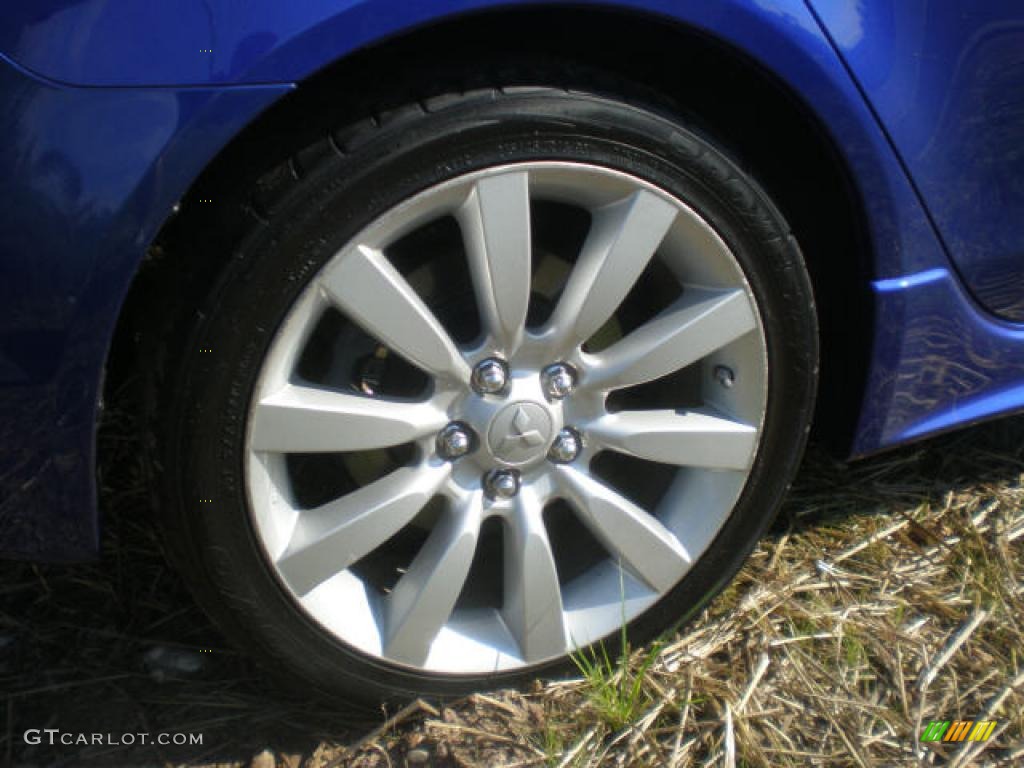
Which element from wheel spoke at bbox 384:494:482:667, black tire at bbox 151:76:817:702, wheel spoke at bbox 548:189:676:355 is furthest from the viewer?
wheel spoke at bbox 384:494:482:667

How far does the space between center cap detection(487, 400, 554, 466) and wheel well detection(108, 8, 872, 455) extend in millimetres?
419

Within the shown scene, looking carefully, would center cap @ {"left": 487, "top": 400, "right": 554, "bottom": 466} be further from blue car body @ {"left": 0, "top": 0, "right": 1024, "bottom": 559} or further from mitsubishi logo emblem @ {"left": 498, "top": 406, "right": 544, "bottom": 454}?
blue car body @ {"left": 0, "top": 0, "right": 1024, "bottom": 559}

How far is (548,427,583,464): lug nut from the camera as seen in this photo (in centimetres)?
164

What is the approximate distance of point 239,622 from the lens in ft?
5.11

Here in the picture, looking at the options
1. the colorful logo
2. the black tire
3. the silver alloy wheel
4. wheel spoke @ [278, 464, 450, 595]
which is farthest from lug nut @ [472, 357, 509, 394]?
the colorful logo

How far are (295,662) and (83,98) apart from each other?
78 centimetres

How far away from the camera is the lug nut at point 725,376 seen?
1.68 metres

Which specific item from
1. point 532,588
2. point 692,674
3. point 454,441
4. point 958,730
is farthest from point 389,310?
point 958,730

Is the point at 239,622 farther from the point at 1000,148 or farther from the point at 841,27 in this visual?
the point at 1000,148

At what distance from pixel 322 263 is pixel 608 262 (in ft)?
1.22

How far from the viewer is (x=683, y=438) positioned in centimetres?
169

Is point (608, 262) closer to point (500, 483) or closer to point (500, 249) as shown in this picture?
point (500, 249)

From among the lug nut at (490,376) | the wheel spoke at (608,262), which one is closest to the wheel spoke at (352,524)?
the lug nut at (490,376)

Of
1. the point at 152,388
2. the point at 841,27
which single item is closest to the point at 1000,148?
the point at 841,27
